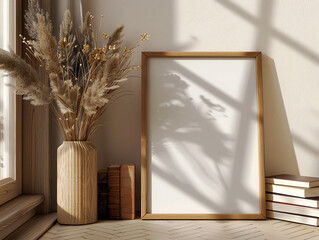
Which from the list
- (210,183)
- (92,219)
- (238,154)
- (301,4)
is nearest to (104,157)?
(92,219)

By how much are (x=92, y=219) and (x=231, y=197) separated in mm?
882

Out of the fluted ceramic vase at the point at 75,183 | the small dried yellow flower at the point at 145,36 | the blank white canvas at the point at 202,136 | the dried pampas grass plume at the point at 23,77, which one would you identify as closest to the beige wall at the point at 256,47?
the small dried yellow flower at the point at 145,36

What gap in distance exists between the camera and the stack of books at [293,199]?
229 centimetres

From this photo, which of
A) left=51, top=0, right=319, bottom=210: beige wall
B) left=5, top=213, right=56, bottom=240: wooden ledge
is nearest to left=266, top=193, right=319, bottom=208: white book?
left=51, top=0, right=319, bottom=210: beige wall

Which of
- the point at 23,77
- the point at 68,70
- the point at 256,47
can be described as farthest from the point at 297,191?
the point at 23,77

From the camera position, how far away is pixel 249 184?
2.51 meters

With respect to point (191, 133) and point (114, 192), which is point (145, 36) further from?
point (114, 192)

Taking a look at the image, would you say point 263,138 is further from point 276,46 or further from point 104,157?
point 104,157

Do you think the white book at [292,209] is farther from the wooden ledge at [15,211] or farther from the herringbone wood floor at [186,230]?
the wooden ledge at [15,211]

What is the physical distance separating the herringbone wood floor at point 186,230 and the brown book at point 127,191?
0.06 meters

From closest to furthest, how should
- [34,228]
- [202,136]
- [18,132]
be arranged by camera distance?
1. [34,228]
2. [18,132]
3. [202,136]

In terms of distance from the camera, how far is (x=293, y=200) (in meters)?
2.35

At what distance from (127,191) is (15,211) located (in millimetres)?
701

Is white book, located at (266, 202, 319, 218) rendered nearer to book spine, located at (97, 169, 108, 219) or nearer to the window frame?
book spine, located at (97, 169, 108, 219)
